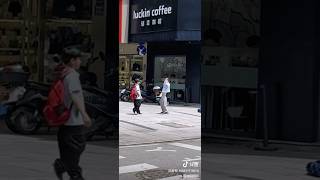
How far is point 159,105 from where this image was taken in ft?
13.5

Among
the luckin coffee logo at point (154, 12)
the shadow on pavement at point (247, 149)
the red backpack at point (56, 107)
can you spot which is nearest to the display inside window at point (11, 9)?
the red backpack at point (56, 107)

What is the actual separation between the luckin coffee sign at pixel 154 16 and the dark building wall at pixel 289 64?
997mm

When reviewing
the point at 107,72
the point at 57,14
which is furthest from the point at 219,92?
the point at 57,14

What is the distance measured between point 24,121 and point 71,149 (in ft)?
1.34

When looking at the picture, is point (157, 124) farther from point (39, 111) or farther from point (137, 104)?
point (39, 111)

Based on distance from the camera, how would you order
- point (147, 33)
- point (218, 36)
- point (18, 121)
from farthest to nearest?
point (218, 36)
point (18, 121)
point (147, 33)

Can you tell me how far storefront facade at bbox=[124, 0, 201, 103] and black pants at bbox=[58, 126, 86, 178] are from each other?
26.1 inches

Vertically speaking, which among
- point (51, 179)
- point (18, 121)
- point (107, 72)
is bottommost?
point (51, 179)

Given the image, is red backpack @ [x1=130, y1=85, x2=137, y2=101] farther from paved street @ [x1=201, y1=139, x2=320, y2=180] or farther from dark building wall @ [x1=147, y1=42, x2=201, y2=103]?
paved street @ [x1=201, y1=139, x2=320, y2=180]

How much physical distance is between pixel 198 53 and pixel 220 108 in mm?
707

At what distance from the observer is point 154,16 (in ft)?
12.8

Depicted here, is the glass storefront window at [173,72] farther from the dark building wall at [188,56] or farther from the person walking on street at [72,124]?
the person walking on street at [72,124]

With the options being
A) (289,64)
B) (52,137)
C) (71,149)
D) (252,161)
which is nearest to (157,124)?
(71,149)

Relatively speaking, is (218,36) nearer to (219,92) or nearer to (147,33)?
(219,92)
